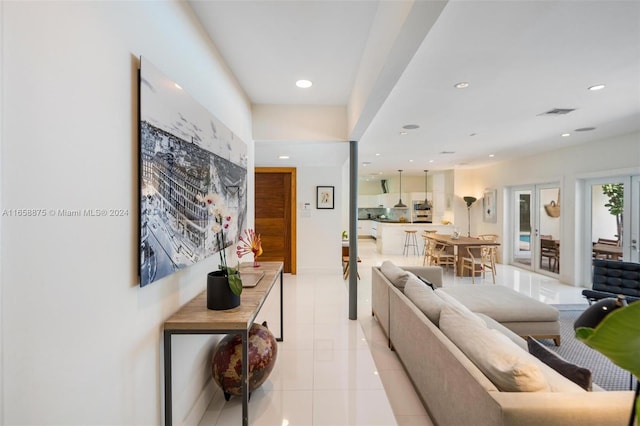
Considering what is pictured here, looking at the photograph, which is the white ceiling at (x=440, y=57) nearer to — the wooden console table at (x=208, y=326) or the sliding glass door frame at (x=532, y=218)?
the wooden console table at (x=208, y=326)

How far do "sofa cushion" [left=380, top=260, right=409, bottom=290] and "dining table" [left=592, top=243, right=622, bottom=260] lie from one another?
180 inches

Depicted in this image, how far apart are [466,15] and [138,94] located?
194 cm

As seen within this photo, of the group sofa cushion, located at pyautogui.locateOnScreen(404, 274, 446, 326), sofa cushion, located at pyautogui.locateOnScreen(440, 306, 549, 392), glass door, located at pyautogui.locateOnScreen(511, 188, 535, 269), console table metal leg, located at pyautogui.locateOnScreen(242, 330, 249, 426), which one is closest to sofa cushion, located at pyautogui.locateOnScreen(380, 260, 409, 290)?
sofa cushion, located at pyautogui.locateOnScreen(404, 274, 446, 326)

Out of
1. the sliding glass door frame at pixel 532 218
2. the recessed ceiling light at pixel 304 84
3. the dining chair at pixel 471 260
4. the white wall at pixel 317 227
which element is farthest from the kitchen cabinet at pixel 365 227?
the recessed ceiling light at pixel 304 84

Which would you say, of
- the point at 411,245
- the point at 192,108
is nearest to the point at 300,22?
the point at 192,108

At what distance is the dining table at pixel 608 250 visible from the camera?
16.9 feet

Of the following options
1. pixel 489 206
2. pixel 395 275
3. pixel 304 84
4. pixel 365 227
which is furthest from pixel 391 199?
pixel 304 84

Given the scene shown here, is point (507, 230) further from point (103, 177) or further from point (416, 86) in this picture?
point (103, 177)

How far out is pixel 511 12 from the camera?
1.85 metres

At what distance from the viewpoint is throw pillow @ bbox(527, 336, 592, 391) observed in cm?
146

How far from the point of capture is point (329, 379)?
2467mm

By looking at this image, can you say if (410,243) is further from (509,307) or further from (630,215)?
(509,307)

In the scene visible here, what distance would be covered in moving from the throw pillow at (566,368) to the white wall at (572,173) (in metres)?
4.77

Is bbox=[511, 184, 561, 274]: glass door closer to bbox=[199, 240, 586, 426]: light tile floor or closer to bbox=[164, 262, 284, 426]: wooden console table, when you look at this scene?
bbox=[199, 240, 586, 426]: light tile floor
